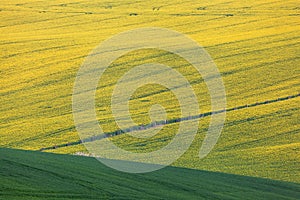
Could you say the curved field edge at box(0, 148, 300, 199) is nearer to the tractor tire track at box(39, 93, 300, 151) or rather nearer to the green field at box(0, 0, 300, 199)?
the green field at box(0, 0, 300, 199)

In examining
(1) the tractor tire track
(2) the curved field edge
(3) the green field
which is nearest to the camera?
(2) the curved field edge

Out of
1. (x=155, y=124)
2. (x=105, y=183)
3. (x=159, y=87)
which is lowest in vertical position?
(x=105, y=183)

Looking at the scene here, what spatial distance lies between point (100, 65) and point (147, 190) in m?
19.1

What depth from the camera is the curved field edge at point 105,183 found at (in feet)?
40.0

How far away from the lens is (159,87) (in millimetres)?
28969

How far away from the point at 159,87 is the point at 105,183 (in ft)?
52.0

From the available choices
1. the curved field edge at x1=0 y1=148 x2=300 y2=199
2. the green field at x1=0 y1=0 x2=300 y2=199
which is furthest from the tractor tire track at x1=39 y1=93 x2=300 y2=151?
the curved field edge at x1=0 y1=148 x2=300 y2=199

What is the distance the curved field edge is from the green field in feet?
0.14

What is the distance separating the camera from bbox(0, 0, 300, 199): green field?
15.7 metres

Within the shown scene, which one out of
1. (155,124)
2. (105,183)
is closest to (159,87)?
(155,124)

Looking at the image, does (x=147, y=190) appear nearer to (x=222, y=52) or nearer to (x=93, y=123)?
(x=93, y=123)

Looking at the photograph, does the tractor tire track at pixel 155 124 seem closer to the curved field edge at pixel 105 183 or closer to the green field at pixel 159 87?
the green field at pixel 159 87

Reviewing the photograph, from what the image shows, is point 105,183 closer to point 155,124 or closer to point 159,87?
point 155,124

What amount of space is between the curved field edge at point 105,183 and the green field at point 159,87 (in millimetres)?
43
